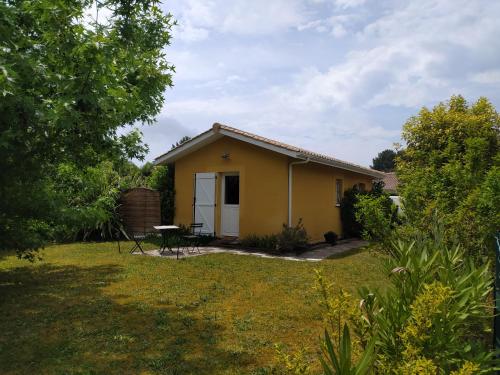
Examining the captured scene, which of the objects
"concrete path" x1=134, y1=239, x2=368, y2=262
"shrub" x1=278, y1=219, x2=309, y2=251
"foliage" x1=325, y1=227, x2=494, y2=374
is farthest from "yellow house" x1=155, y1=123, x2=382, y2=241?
"foliage" x1=325, y1=227, x2=494, y2=374

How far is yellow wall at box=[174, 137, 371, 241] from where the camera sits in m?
11.9

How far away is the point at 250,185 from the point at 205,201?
2017 mm

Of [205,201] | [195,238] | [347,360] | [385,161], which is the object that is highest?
[385,161]

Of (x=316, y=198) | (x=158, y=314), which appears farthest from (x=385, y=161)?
(x=158, y=314)

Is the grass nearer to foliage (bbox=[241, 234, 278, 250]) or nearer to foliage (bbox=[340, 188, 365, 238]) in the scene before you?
foliage (bbox=[241, 234, 278, 250])

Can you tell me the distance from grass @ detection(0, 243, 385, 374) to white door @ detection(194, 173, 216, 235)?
391cm

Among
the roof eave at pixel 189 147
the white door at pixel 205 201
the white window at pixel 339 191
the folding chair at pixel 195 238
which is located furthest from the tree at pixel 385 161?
the folding chair at pixel 195 238

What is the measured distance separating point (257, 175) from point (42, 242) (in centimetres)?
696

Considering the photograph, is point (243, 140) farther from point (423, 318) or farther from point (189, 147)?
point (423, 318)

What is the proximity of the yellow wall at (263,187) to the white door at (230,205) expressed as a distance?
7.2 inches

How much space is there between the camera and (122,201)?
1511cm

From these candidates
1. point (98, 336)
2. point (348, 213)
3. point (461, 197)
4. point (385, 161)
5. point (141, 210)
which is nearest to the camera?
point (98, 336)

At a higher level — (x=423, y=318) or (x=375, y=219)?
(x=375, y=219)

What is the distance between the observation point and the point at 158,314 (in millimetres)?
5348
